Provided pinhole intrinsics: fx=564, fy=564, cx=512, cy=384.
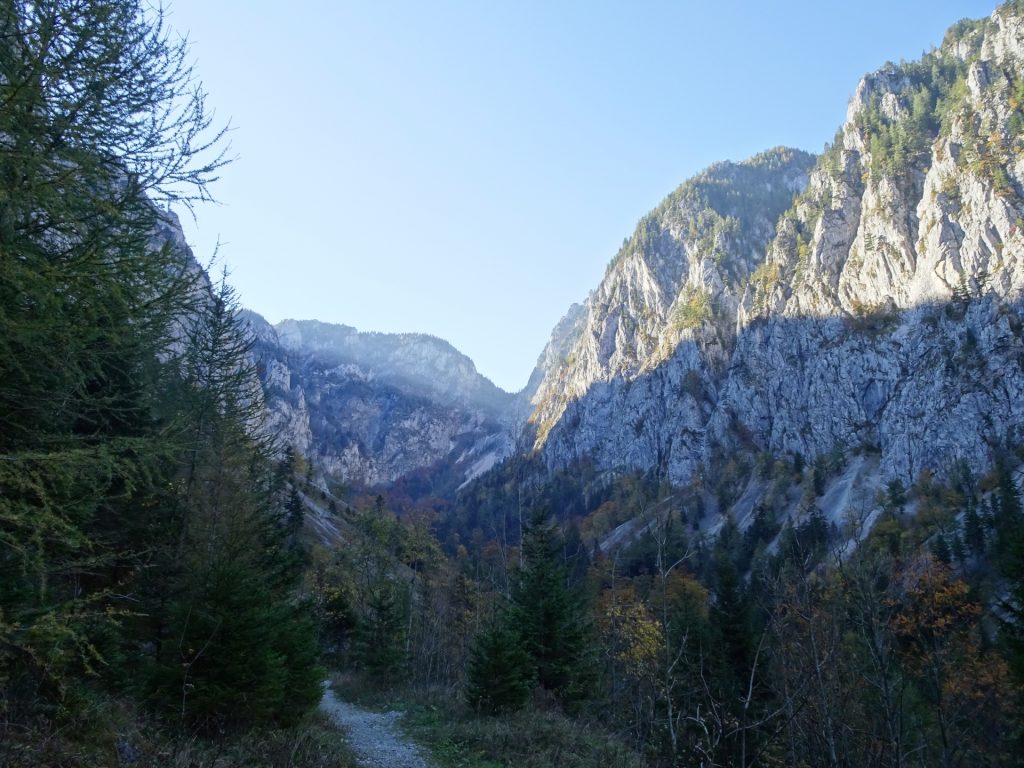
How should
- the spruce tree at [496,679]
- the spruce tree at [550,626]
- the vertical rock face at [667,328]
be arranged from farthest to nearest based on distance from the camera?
the vertical rock face at [667,328], the spruce tree at [550,626], the spruce tree at [496,679]

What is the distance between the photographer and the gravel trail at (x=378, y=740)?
1191cm

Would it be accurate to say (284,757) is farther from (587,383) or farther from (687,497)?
(587,383)

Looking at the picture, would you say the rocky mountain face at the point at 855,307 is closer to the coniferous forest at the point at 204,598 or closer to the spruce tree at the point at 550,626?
the coniferous forest at the point at 204,598

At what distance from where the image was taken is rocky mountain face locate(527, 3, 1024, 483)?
85.2 metres

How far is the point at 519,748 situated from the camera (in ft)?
42.7

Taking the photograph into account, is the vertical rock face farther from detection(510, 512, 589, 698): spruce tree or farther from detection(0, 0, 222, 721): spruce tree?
detection(0, 0, 222, 721): spruce tree

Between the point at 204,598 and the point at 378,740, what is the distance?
7.52 meters

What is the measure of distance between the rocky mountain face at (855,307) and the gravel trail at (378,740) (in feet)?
291

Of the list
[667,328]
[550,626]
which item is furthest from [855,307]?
[550,626]

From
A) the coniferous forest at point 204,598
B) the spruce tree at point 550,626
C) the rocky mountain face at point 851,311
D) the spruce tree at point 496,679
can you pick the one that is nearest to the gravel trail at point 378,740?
the coniferous forest at point 204,598

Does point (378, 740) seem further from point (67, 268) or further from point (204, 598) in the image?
point (67, 268)

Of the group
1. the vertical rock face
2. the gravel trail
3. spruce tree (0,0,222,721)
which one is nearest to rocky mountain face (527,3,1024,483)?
the vertical rock face

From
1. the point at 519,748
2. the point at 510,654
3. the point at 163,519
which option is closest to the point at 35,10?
the point at 163,519

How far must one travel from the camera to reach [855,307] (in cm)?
10881
